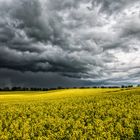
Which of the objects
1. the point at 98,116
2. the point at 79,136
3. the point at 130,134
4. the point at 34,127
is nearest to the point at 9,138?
the point at 34,127

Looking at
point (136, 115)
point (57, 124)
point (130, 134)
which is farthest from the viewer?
point (136, 115)

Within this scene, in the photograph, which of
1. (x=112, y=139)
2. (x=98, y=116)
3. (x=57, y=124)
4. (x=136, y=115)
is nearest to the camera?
(x=112, y=139)

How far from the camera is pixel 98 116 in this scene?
2456cm

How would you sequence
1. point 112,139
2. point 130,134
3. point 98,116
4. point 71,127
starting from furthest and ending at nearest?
point 98,116 < point 71,127 < point 130,134 < point 112,139

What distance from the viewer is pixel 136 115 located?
2241 centimetres

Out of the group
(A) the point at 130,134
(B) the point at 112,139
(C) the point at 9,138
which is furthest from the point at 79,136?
(C) the point at 9,138

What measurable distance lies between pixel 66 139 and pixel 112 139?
2.58 metres

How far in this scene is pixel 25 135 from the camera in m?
16.5

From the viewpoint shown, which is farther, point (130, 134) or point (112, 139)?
point (130, 134)

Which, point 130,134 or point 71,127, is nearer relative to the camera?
point 130,134

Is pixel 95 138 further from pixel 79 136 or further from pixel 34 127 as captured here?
pixel 34 127

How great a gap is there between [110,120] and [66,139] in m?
6.24

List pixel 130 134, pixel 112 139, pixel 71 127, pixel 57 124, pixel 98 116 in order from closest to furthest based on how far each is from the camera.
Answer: pixel 112 139 < pixel 130 134 < pixel 71 127 < pixel 57 124 < pixel 98 116

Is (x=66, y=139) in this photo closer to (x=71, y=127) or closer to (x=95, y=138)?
(x=95, y=138)
